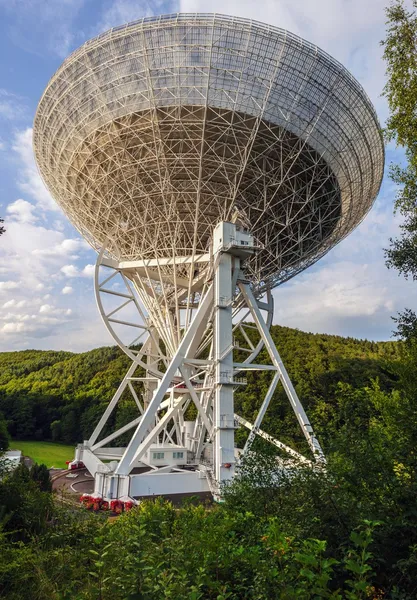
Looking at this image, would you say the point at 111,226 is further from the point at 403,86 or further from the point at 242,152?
the point at 403,86

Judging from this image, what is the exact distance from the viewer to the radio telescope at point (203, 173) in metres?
18.3

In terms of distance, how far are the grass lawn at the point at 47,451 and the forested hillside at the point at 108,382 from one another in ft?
8.22

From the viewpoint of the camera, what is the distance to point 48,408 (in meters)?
60.3

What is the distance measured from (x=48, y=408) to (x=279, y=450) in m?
57.7

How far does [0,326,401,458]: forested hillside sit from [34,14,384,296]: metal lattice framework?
23.9 m

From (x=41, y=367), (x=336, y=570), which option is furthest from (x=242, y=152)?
(x=41, y=367)

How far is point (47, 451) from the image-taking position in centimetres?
4897

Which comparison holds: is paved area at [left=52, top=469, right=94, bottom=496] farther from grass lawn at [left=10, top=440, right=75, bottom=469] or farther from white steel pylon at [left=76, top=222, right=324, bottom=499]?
grass lawn at [left=10, top=440, right=75, bottom=469]

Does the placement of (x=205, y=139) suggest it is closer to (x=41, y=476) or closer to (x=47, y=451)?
(x=41, y=476)

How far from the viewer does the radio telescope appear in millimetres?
18281

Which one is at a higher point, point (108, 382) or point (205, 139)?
point (205, 139)

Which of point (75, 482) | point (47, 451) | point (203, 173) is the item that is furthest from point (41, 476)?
point (47, 451)

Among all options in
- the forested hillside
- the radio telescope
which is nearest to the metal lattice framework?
the radio telescope

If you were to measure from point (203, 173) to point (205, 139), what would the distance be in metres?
1.73
